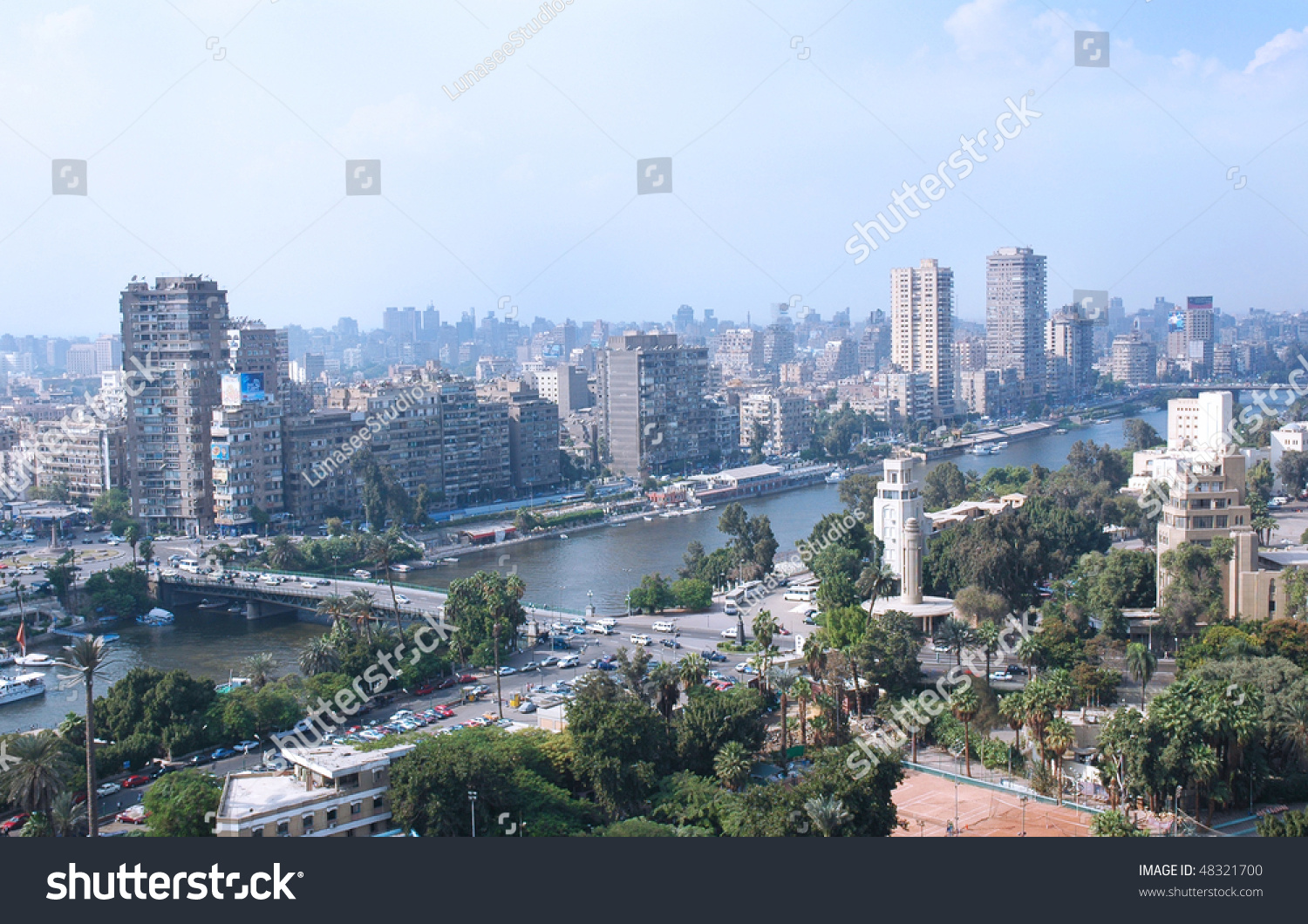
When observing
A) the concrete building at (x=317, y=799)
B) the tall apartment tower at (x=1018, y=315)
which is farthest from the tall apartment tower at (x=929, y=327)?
the concrete building at (x=317, y=799)

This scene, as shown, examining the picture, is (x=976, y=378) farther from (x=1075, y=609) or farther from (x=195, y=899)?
(x=195, y=899)

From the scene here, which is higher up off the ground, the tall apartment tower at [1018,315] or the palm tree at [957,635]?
the tall apartment tower at [1018,315]

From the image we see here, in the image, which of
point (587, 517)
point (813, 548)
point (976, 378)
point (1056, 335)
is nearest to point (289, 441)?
point (587, 517)

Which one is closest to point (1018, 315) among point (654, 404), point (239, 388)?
point (654, 404)

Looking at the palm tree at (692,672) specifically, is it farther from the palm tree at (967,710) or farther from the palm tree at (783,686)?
the palm tree at (967,710)

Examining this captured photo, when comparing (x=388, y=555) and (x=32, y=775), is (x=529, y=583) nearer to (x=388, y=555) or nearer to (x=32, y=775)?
(x=388, y=555)

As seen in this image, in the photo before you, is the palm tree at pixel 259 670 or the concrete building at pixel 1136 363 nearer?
the palm tree at pixel 259 670
